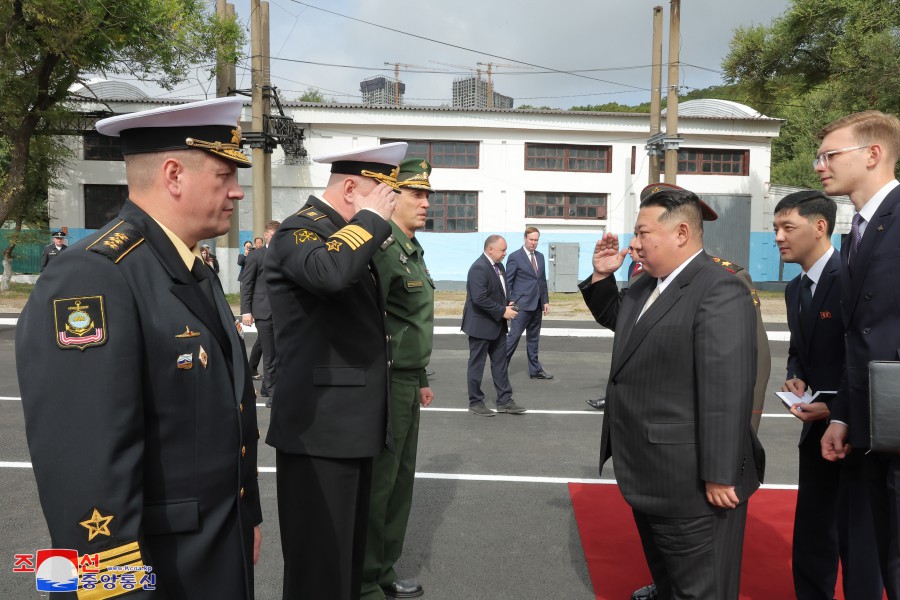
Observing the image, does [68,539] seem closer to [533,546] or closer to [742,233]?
[533,546]

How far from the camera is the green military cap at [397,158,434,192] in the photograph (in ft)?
13.3

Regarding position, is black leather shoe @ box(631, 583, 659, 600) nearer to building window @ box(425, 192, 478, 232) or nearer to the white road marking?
the white road marking

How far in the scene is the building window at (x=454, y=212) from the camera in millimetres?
28984

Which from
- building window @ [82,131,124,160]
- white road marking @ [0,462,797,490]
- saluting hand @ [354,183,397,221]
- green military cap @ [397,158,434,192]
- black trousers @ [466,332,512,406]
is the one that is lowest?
white road marking @ [0,462,797,490]

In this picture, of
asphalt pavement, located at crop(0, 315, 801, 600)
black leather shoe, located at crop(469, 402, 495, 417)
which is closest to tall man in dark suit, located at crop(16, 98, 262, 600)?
asphalt pavement, located at crop(0, 315, 801, 600)

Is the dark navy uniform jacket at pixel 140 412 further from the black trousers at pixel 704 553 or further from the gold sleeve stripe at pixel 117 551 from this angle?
the black trousers at pixel 704 553

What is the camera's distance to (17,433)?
634cm

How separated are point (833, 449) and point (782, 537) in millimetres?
1742

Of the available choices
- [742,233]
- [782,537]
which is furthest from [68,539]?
[742,233]

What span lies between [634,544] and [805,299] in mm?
1828

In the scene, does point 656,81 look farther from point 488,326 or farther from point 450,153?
point 488,326

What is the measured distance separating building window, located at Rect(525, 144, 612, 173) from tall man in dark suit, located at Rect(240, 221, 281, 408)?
21.5 m

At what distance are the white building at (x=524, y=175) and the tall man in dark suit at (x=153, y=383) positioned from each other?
→ 2652cm

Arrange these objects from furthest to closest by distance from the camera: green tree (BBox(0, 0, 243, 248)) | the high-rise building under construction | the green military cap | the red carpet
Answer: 1. the high-rise building under construction
2. green tree (BBox(0, 0, 243, 248))
3. the green military cap
4. the red carpet
